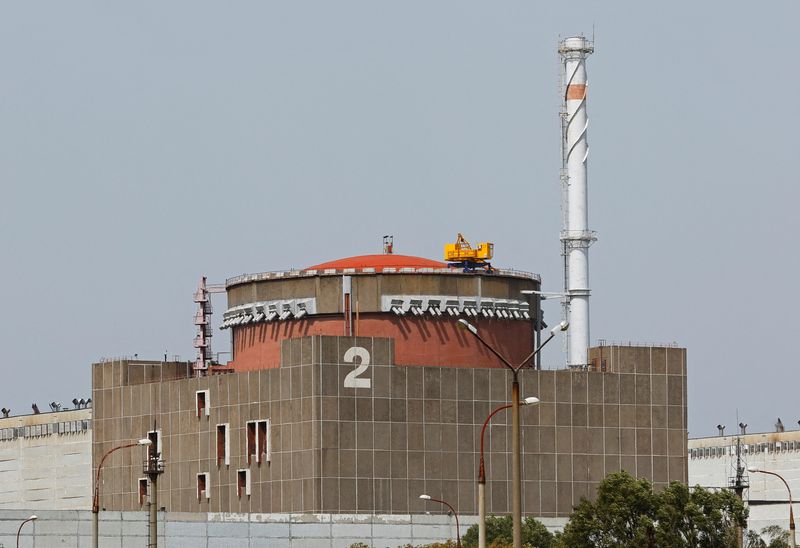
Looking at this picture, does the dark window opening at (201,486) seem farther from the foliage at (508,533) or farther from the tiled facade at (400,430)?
the foliage at (508,533)

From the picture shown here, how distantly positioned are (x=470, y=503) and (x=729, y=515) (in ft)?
143

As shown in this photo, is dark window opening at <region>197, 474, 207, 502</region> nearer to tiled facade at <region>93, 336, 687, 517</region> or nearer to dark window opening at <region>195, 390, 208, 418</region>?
tiled facade at <region>93, 336, 687, 517</region>

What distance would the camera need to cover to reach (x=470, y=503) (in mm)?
152125

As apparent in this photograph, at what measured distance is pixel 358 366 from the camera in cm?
14925

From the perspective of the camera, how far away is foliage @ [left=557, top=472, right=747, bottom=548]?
108 metres

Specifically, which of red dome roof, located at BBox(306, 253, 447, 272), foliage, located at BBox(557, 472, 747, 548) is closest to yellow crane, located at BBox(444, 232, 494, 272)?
red dome roof, located at BBox(306, 253, 447, 272)

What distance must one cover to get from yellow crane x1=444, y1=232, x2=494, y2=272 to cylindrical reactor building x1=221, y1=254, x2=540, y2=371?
107 centimetres

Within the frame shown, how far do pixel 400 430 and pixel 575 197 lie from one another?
2828 centimetres

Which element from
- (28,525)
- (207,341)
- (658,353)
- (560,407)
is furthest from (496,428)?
(28,525)

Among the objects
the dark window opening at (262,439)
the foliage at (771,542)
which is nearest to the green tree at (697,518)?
the foliage at (771,542)

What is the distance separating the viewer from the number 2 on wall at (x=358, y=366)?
489ft

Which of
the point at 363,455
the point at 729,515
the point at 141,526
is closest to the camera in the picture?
the point at 729,515

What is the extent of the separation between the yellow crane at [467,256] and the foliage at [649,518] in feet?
162

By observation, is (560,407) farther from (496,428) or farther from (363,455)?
(363,455)
